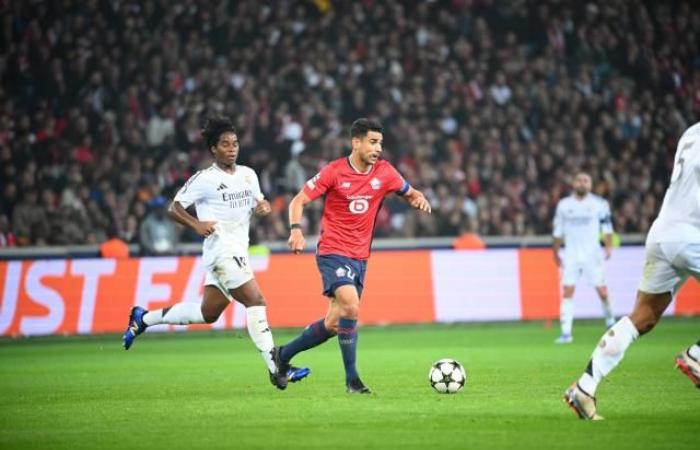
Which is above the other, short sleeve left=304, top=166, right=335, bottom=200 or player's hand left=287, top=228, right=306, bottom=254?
short sleeve left=304, top=166, right=335, bottom=200

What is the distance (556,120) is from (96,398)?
1802cm

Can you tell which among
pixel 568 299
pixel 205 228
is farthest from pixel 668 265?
pixel 568 299

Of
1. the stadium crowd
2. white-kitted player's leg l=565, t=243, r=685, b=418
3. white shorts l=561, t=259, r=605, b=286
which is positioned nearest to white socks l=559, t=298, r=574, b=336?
white shorts l=561, t=259, r=605, b=286

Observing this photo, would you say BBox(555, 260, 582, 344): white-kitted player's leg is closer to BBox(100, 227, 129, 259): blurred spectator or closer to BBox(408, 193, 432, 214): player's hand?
BBox(408, 193, 432, 214): player's hand

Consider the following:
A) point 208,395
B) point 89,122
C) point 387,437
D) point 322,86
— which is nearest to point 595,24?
point 322,86

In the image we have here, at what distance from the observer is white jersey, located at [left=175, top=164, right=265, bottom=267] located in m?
11.7

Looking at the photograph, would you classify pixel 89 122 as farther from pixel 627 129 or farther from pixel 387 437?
pixel 387 437

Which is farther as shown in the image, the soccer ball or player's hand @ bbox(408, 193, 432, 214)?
player's hand @ bbox(408, 193, 432, 214)

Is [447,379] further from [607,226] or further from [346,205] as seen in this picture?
[607,226]

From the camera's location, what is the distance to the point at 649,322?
8641mm

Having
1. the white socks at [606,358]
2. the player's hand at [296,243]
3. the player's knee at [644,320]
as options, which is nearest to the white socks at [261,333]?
the player's hand at [296,243]

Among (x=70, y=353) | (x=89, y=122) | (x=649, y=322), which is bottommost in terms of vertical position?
(x=70, y=353)

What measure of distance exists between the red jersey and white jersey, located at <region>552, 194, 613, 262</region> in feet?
27.4

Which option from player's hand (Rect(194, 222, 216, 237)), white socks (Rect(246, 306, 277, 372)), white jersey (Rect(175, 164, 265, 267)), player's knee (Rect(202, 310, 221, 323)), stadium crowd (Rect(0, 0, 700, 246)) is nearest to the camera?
white socks (Rect(246, 306, 277, 372))
